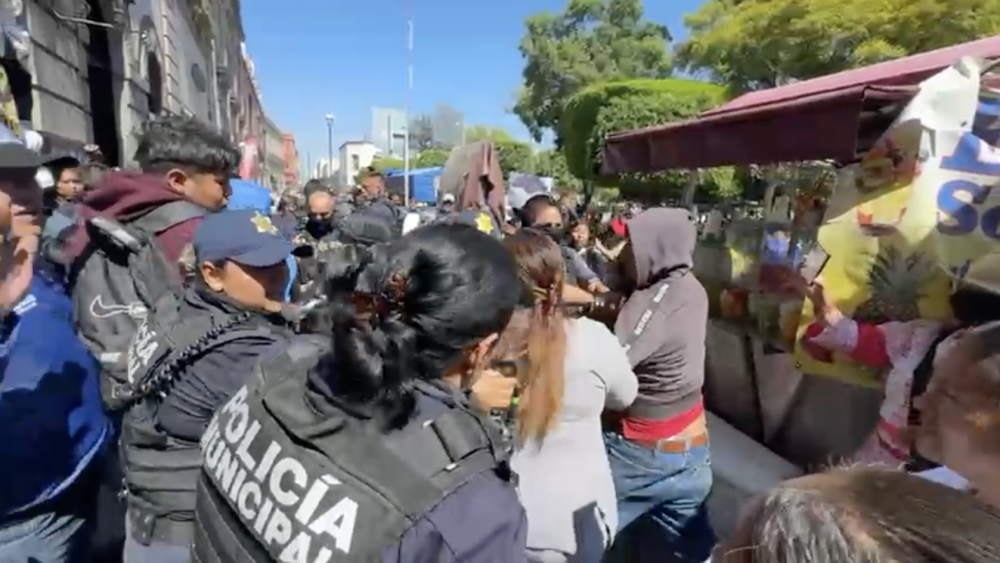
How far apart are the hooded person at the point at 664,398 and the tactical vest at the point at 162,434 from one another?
1.51m

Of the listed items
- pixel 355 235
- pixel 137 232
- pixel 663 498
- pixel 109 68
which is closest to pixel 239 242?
pixel 137 232

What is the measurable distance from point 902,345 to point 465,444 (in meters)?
1.55

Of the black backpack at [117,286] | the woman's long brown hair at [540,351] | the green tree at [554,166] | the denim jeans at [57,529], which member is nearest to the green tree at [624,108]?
the green tree at [554,166]

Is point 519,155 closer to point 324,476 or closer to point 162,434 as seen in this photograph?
point 162,434

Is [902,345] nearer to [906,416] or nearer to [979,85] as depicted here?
[906,416]

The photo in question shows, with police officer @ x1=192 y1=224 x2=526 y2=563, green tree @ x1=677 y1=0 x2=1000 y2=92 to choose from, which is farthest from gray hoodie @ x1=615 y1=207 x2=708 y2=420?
green tree @ x1=677 y1=0 x2=1000 y2=92

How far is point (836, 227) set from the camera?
214cm

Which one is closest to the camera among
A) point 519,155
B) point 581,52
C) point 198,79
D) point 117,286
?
point 117,286

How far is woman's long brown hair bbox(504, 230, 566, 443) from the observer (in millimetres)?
2197

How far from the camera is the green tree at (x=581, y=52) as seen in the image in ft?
182

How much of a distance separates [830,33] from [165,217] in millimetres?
24123

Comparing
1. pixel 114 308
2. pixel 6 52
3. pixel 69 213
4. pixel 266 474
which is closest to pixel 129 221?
pixel 114 308

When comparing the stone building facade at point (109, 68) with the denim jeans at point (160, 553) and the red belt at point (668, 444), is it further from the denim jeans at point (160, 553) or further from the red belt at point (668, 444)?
the red belt at point (668, 444)

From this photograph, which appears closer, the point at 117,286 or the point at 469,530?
the point at 469,530
